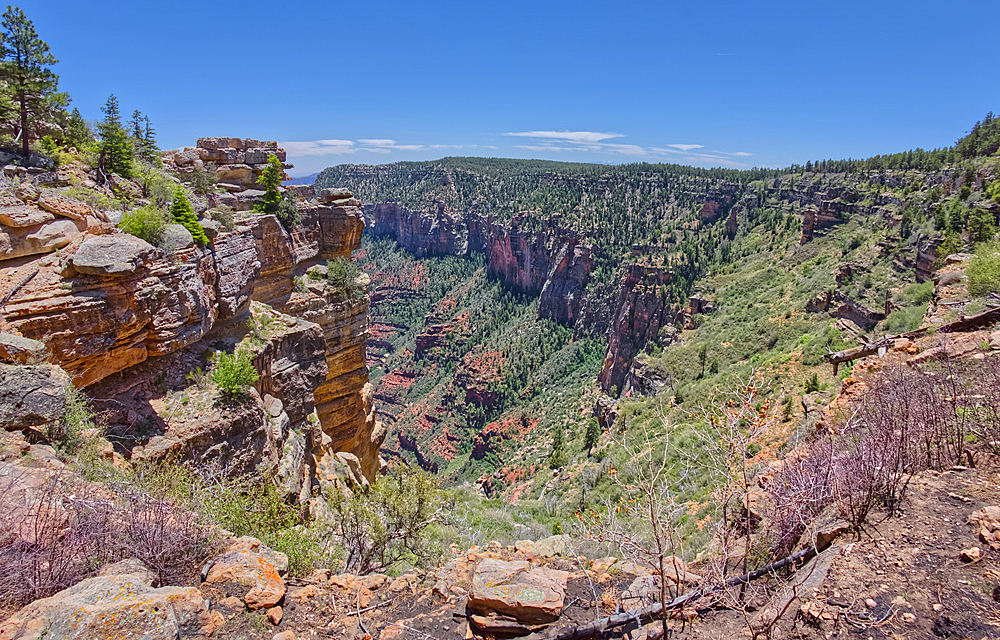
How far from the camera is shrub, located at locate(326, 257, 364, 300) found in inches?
1005

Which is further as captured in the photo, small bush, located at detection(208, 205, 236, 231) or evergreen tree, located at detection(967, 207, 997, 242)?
evergreen tree, located at detection(967, 207, 997, 242)

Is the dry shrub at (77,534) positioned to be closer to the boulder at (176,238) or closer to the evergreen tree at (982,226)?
the boulder at (176,238)

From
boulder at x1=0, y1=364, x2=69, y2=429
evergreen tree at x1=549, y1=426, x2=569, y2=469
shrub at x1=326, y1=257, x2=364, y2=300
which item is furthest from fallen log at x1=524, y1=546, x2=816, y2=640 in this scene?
evergreen tree at x1=549, y1=426, x2=569, y2=469

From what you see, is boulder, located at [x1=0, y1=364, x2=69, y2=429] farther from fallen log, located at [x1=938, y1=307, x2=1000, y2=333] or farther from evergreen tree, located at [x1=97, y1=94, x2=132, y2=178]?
fallen log, located at [x1=938, y1=307, x2=1000, y2=333]

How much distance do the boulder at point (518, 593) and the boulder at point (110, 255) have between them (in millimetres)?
11996

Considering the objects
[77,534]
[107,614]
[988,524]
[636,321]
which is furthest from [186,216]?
[636,321]

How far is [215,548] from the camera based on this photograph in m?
7.78

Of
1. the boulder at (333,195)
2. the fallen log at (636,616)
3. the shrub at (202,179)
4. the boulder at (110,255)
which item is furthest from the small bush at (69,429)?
the boulder at (333,195)

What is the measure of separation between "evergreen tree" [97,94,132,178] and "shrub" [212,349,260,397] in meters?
8.39

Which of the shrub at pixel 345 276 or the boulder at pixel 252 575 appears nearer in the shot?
the boulder at pixel 252 575

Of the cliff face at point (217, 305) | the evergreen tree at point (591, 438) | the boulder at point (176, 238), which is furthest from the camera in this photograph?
the evergreen tree at point (591, 438)

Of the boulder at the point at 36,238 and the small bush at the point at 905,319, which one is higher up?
the boulder at the point at 36,238

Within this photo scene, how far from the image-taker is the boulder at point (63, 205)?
12398 millimetres

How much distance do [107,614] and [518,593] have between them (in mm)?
5369
